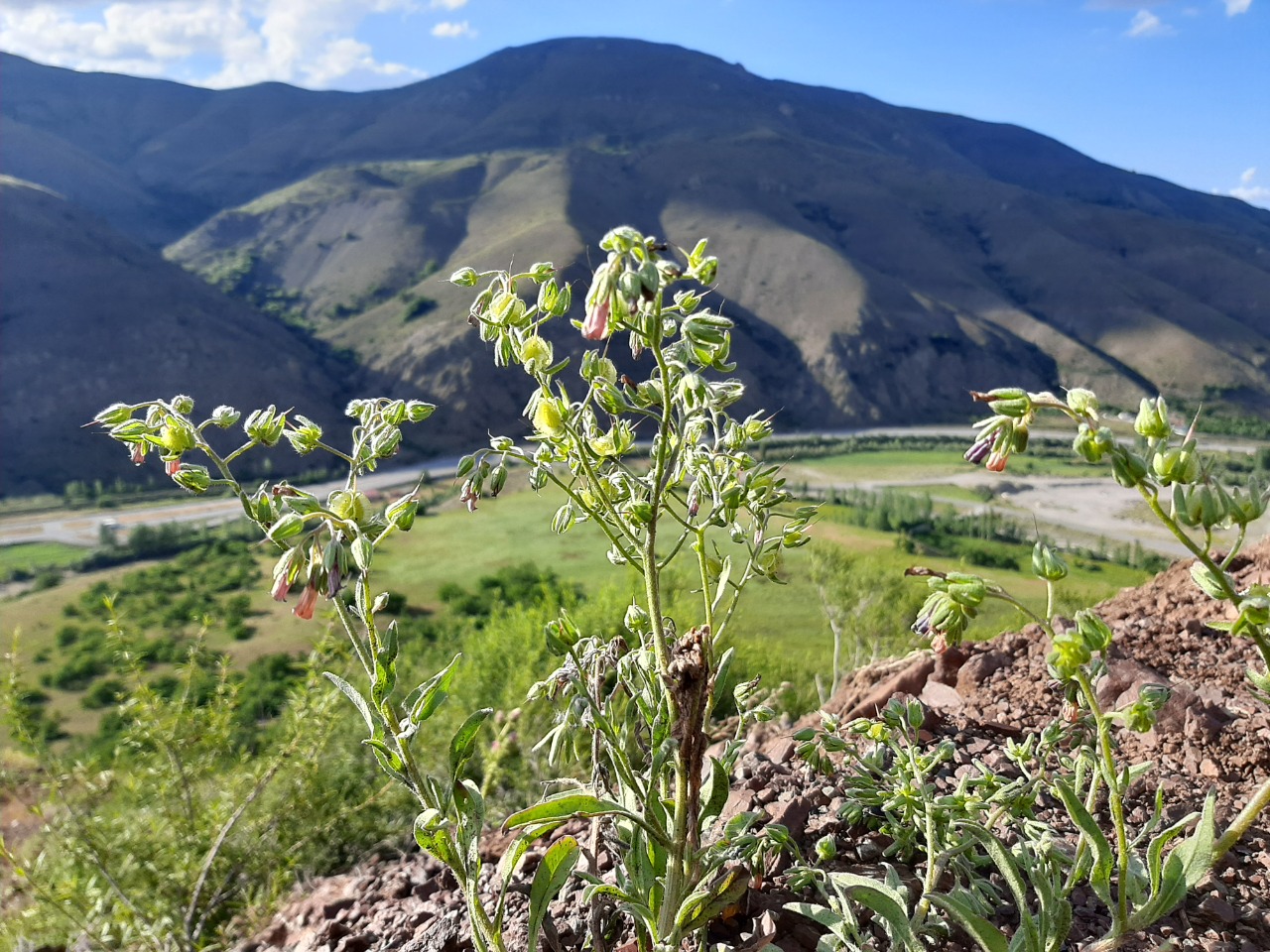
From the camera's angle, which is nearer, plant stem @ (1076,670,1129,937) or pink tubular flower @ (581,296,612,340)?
plant stem @ (1076,670,1129,937)

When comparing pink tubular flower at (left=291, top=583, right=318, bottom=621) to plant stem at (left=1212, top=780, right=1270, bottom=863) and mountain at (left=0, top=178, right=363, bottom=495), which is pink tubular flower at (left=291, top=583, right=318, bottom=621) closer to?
plant stem at (left=1212, top=780, right=1270, bottom=863)

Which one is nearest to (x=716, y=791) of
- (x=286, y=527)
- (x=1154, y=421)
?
(x=286, y=527)

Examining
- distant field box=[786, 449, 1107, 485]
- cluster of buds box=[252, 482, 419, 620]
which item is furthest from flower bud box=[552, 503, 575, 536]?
distant field box=[786, 449, 1107, 485]

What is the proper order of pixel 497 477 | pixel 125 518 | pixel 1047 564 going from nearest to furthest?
1. pixel 1047 564
2. pixel 497 477
3. pixel 125 518

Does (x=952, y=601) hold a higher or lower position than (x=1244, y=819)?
higher

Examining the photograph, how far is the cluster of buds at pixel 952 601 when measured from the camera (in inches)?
71.7

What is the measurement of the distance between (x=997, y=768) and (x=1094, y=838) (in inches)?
66.1

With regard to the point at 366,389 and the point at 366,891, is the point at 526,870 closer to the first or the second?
the point at 366,891

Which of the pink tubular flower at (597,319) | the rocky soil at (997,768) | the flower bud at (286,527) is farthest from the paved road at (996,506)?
the pink tubular flower at (597,319)

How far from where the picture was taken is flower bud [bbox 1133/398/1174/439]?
1.58 meters

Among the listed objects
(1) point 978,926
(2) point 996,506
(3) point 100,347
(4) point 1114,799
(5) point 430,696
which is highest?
(3) point 100,347

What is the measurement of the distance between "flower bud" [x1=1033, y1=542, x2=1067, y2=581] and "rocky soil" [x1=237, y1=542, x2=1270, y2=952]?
1046 millimetres

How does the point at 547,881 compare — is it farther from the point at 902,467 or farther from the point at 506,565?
the point at 902,467

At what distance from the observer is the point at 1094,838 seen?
1.83m
